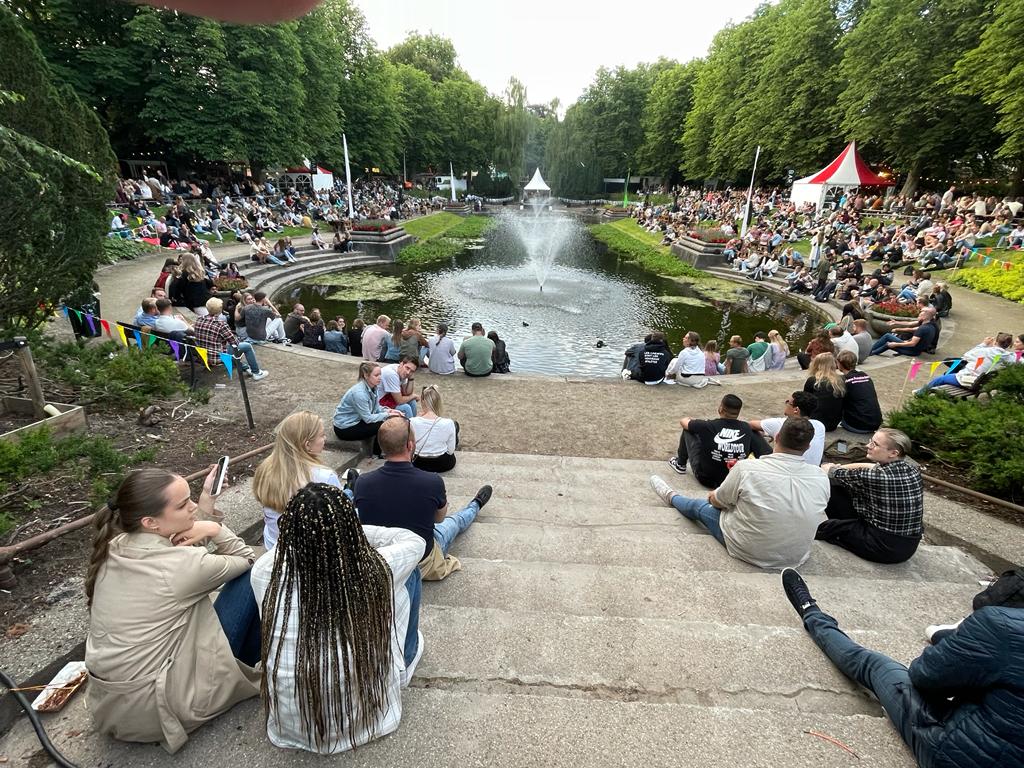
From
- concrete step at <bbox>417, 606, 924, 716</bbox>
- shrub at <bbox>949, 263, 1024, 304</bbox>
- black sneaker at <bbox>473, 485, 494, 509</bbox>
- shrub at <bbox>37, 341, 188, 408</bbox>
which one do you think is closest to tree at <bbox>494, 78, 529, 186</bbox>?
shrub at <bbox>949, 263, 1024, 304</bbox>

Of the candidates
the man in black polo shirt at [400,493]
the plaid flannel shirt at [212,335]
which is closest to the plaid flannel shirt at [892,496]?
the man in black polo shirt at [400,493]

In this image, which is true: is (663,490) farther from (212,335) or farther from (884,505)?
(212,335)

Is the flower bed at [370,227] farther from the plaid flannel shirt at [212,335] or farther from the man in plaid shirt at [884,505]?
the man in plaid shirt at [884,505]

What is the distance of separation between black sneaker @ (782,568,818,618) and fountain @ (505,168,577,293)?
1632 centimetres

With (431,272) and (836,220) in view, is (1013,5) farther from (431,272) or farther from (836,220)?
(431,272)

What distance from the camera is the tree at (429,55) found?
68.1 m

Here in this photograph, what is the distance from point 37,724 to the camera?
7.88ft

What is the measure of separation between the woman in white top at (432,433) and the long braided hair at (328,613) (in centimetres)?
319

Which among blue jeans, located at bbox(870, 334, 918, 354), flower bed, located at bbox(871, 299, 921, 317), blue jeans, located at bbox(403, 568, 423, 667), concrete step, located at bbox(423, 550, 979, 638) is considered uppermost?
blue jeans, located at bbox(403, 568, 423, 667)

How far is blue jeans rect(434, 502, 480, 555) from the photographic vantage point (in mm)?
4000

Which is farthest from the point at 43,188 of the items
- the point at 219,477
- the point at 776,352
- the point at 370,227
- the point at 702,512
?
the point at 370,227

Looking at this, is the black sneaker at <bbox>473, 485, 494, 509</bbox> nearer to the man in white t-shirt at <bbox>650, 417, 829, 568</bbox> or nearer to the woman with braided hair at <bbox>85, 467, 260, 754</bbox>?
the man in white t-shirt at <bbox>650, 417, 829, 568</bbox>

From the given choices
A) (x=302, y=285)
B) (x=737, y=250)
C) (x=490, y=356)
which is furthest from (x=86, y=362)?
(x=737, y=250)

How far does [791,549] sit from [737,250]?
76.8 feet
